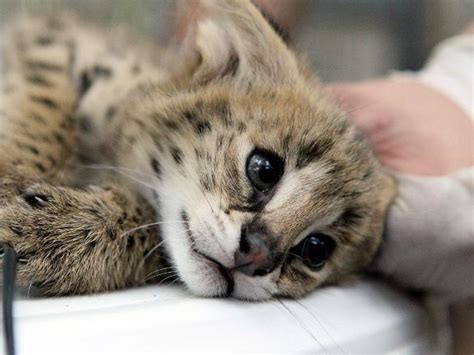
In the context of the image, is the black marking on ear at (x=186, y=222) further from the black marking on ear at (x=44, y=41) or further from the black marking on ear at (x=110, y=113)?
the black marking on ear at (x=44, y=41)

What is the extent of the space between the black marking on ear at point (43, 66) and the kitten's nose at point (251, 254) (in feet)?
2.55

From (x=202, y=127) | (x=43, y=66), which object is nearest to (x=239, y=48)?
(x=202, y=127)

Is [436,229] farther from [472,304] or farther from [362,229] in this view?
[472,304]

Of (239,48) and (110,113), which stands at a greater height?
(239,48)

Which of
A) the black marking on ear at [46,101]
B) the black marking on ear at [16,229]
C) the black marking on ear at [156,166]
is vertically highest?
the black marking on ear at [16,229]

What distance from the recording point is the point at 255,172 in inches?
39.1

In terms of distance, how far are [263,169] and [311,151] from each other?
98 mm

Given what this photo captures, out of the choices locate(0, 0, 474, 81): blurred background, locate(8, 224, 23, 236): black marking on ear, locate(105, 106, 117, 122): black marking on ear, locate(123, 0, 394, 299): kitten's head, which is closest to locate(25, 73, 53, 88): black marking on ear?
locate(105, 106, 117, 122): black marking on ear

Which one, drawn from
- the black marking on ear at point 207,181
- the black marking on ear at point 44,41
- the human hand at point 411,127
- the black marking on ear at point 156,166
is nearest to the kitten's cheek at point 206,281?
the black marking on ear at point 207,181

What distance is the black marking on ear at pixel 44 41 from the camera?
1550 millimetres

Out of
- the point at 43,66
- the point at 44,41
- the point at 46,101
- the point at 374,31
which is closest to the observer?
the point at 46,101

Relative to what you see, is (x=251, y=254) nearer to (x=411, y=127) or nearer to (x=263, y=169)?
(x=263, y=169)

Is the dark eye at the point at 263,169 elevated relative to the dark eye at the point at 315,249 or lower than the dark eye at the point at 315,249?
elevated

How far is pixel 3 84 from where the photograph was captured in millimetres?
1393
